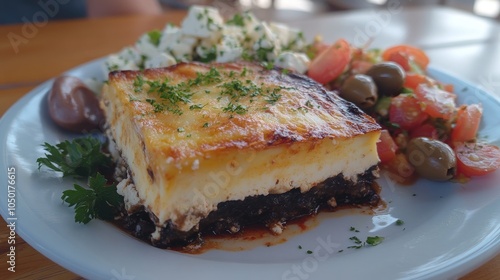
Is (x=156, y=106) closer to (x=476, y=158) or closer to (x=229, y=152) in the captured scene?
(x=229, y=152)

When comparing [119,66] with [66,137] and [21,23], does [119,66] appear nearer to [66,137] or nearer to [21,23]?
[66,137]

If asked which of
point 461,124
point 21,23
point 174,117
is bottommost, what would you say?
point 21,23

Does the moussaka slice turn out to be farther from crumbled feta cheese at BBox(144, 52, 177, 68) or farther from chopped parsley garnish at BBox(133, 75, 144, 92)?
crumbled feta cheese at BBox(144, 52, 177, 68)

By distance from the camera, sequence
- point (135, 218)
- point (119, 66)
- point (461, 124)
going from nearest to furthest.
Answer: point (135, 218) → point (461, 124) → point (119, 66)

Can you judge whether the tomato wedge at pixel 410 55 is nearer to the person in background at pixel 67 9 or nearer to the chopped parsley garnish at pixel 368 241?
the chopped parsley garnish at pixel 368 241

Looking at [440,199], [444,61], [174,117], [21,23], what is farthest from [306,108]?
[21,23]

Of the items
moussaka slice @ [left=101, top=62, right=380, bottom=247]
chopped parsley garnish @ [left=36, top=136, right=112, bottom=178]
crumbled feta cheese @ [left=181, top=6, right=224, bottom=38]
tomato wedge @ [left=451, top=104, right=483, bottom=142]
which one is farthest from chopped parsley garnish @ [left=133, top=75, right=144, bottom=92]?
tomato wedge @ [left=451, top=104, right=483, bottom=142]
